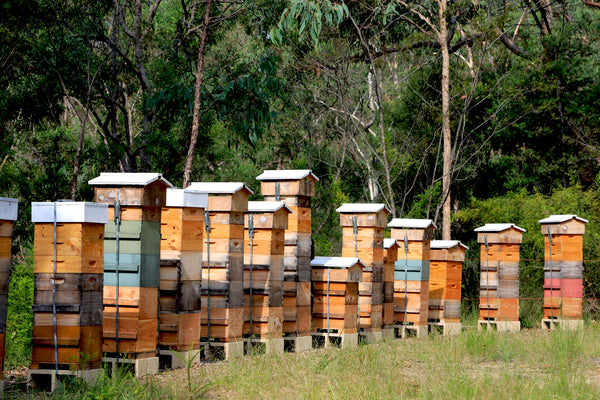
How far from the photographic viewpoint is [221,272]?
952 centimetres

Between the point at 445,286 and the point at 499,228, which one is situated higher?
the point at 499,228

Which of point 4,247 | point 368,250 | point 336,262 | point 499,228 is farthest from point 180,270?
point 499,228

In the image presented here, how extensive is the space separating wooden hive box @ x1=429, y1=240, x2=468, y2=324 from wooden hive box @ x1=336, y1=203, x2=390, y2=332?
76.0 inches

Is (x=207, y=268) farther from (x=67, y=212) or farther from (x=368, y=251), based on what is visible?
(x=368, y=251)

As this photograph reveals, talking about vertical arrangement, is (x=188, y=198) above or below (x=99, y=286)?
above

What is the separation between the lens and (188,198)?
8.51m

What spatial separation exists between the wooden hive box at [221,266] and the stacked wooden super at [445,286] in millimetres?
5245


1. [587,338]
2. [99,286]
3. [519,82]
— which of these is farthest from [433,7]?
[99,286]

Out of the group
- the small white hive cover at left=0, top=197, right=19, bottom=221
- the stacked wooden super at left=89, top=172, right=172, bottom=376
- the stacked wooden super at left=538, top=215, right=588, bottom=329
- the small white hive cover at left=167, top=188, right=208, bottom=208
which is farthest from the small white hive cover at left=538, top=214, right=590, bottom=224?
the small white hive cover at left=0, top=197, right=19, bottom=221

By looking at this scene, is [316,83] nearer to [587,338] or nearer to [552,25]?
[552,25]

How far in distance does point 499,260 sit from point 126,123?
917cm

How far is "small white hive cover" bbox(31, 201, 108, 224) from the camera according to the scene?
7066 millimetres

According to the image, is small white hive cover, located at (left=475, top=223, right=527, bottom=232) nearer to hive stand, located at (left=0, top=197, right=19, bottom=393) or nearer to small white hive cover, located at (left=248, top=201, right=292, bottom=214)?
small white hive cover, located at (left=248, top=201, right=292, bottom=214)

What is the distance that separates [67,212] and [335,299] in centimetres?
509
